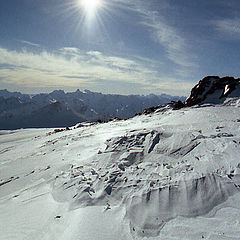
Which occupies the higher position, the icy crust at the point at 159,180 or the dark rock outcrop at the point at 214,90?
the dark rock outcrop at the point at 214,90

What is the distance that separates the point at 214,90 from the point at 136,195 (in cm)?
2253

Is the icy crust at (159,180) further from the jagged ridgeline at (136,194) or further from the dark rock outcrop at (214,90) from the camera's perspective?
the dark rock outcrop at (214,90)

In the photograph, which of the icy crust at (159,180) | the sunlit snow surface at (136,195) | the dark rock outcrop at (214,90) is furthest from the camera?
the dark rock outcrop at (214,90)

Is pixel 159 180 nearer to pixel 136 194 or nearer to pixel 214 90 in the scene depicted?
pixel 136 194

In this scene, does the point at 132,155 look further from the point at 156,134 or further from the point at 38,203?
the point at 38,203

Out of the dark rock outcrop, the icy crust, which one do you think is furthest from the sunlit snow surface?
the dark rock outcrop

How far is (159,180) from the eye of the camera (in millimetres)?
5387

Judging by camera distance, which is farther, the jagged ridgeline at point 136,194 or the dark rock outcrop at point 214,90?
the dark rock outcrop at point 214,90

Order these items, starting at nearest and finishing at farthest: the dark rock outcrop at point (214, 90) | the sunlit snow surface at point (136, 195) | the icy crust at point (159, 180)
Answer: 1. the sunlit snow surface at point (136, 195)
2. the icy crust at point (159, 180)
3. the dark rock outcrop at point (214, 90)

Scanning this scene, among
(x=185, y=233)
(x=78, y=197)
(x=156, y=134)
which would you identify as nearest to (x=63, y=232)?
(x=78, y=197)

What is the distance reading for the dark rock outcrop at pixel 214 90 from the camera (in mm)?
20294

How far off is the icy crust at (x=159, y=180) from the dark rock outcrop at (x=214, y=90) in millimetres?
14776

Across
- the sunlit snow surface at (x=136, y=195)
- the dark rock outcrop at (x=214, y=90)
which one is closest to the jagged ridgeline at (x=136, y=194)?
the sunlit snow surface at (x=136, y=195)

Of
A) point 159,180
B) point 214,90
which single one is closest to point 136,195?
point 159,180
